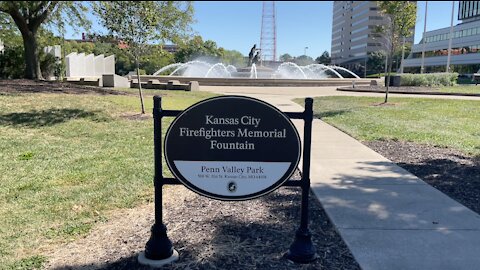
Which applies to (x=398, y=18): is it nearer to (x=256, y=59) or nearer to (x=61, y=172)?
(x=61, y=172)

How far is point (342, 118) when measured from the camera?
1146 centimetres

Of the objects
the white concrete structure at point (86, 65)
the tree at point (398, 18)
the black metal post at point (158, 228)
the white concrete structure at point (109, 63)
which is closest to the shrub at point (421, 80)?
the tree at point (398, 18)

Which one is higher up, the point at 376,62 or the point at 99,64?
the point at 376,62

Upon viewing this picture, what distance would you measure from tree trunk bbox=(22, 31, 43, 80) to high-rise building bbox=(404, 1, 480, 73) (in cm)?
6471

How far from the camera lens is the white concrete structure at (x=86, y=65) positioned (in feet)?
106

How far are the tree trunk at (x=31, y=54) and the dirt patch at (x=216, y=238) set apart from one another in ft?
53.1

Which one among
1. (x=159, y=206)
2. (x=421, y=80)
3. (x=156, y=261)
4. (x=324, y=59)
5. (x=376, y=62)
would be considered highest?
(x=324, y=59)

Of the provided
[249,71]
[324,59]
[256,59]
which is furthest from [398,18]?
[324,59]

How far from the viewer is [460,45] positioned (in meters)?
78.9

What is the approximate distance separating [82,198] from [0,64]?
1814 centimetres

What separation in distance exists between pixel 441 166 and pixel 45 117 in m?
8.14

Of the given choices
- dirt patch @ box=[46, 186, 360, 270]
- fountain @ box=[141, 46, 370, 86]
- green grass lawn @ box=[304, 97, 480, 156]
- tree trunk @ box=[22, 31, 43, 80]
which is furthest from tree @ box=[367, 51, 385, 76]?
dirt patch @ box=[46, 186, 360, 270]

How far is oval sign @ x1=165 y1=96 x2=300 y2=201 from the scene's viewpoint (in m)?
3.07

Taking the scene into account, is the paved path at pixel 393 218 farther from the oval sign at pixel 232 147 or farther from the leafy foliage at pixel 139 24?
the leafy foliage at pixel 139 24
